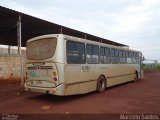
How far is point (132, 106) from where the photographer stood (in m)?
8.27

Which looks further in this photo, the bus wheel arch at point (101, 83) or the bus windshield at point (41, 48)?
the bus wheel arch at point (101, 83)

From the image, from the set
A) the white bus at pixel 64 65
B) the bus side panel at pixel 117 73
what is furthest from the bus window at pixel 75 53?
the bus side panel at pixel 117 73

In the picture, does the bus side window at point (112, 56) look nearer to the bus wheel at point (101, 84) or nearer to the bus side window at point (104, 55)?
the bus side window at point (104, 55)

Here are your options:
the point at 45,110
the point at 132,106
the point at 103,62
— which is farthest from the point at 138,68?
the point at 45,110

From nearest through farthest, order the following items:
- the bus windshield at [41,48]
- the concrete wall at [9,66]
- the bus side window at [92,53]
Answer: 1. the bus windshield at [41,48]
2. the bus side window at [92,53]
3. the concrete wall at [9,66]

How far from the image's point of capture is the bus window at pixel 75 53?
29.9 feet

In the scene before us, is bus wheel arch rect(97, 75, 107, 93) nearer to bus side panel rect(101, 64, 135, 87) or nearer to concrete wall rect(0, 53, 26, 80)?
bus side panel rect(101, 64, 135, 87)

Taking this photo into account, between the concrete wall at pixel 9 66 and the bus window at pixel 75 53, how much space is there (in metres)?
8.58

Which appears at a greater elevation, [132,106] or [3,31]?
[3,31]

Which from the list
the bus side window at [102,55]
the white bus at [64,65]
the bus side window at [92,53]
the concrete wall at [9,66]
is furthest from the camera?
the concrete wall at [9,66]

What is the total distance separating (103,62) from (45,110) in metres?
5.33

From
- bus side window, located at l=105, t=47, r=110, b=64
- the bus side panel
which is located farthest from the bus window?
bus side window, located at l=105, t=47, r=110, b=64

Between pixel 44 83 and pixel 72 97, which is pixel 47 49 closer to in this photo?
pixel 44 83

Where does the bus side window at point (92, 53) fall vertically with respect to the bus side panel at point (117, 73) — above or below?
above
